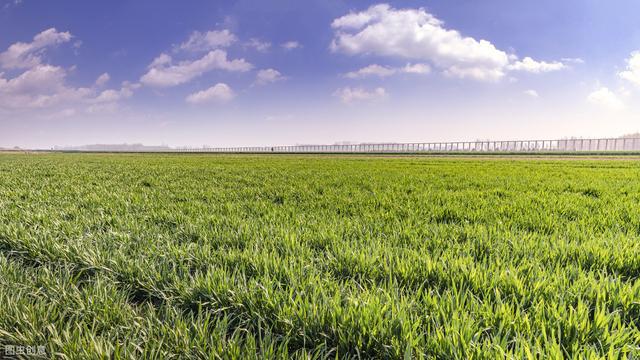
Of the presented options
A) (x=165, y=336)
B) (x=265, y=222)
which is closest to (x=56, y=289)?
(x=165, y=336)

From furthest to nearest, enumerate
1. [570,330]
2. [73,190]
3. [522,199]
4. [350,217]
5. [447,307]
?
1. [73,190]
2. [522,199]
3. [350,217]
4. [447,307]
5. [570,330]

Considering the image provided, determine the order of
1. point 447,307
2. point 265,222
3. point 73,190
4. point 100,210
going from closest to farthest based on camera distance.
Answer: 1. point 447,307
2. point 265,222
3. point 100,210
4. point 73,190

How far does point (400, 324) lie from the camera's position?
1.82 metres

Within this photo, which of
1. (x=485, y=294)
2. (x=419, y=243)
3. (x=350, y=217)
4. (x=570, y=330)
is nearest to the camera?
(x=570, y=330)

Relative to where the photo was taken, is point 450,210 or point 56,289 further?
point 450,210

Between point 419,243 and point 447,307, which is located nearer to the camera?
point 447,307

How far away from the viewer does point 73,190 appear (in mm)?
7742

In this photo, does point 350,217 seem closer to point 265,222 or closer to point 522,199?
point 265,222

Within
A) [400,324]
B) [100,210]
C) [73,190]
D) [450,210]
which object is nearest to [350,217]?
[450,210]

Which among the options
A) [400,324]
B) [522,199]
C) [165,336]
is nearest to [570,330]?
[400,324]

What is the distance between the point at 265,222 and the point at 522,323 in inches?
132

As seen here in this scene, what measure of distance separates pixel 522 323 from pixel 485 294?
0.41m

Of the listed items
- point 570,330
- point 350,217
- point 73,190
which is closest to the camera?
point 570,330

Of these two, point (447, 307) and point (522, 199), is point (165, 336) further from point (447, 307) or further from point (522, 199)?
point (522, 199)
